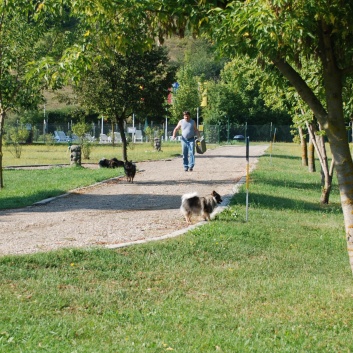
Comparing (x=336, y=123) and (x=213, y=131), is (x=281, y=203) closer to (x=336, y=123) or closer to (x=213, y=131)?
(x=336, y=123)

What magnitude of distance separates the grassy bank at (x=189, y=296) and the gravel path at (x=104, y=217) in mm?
934

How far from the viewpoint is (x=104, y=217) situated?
12664 mm

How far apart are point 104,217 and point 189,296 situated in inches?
213

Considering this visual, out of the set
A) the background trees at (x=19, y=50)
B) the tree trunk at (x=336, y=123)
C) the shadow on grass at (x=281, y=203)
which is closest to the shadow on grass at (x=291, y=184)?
the shadow on grass at (x=281, y=203)

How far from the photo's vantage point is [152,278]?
8.07 metres

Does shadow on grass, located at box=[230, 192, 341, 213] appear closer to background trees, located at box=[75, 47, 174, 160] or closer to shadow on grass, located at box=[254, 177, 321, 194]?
shadow on grass, located at box=[254, 177, 321, 194]

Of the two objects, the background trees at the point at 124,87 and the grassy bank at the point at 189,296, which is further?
the background trees at the point at 124,87

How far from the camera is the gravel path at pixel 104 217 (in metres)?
10.1

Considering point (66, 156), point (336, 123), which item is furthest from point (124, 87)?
point (336, 123)

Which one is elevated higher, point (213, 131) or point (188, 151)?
point (188, 151)

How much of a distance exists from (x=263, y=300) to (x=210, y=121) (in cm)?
7597

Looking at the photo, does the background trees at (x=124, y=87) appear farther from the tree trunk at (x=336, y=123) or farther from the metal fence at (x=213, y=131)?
the metal fence at (x=213, y=131)

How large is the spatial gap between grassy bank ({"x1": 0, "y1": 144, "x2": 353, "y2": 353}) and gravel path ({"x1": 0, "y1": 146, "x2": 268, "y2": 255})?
0.93 meters

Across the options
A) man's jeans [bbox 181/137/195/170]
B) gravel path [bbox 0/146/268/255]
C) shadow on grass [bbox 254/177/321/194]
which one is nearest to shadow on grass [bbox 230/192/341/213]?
gravel path [bbox 0/146/268/255]
